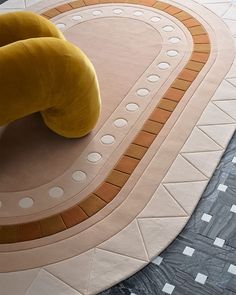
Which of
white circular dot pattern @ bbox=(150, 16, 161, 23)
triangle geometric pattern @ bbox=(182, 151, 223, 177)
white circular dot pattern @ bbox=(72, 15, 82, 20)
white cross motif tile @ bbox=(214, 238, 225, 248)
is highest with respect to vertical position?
white circular dot pattern @ bbox=(150, 16, 161, 23)

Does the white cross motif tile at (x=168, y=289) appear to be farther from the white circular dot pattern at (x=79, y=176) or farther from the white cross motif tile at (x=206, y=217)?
the white circular dot pattern at (x=79, y=176)

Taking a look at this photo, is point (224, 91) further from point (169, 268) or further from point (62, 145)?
point (169, 268)

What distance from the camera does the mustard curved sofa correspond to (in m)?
1.74

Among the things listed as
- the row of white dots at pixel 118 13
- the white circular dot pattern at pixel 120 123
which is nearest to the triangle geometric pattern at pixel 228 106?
the white circular dot pattern at pixel 120 123

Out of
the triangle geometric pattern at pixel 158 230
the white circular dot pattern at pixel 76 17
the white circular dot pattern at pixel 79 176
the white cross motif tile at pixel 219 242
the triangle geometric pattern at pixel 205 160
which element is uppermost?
the white circular dot pattern at pixel 76 17

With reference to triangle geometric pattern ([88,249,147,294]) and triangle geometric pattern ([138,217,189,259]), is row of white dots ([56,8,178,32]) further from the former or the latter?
triangle geometric pattern ([88,249,147,294])

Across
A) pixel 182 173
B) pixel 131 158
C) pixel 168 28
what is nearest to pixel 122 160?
pixel 131 158

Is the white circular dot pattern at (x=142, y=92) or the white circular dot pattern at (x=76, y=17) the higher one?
the white circular dot pattern at (x=76, y=17)

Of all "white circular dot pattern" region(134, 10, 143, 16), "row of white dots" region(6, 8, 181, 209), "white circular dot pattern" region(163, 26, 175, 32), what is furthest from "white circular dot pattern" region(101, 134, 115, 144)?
"white circular dot pattern" region(134, 10, 143, 16)

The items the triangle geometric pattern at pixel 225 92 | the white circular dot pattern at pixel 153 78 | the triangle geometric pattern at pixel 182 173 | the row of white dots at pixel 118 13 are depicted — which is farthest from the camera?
the row of white dots at pixel 118 13

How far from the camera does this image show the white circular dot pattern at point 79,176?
6.20ft

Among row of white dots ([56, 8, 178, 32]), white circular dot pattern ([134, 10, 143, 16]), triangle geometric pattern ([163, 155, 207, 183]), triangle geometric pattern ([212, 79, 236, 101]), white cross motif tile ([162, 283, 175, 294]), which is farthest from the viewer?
white circular dot pattern ([134, 10, 143, 16])

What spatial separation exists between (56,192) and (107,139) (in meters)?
0.34

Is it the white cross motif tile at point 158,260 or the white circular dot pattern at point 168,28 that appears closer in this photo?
the white cross motif tile at point 158,260
